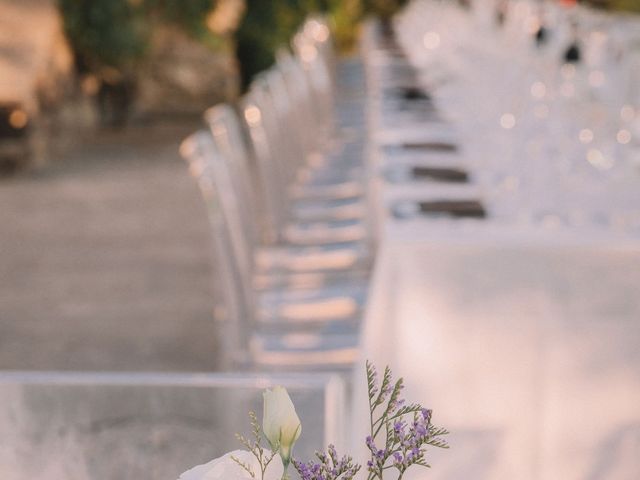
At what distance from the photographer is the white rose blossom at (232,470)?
0.93 meters

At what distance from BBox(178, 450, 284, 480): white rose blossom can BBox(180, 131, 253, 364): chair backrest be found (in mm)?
1983

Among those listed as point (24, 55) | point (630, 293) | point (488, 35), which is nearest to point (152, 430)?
point (630, 293)

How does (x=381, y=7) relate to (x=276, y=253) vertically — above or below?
above

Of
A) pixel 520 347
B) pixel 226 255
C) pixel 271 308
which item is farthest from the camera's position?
pixel 271 308

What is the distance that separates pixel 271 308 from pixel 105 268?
233 centimetres

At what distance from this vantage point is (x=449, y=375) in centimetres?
227

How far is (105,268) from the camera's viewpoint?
18.2 feet

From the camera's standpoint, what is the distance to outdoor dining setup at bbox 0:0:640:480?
1.28m

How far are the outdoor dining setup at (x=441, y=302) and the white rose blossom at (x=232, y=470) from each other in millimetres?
99

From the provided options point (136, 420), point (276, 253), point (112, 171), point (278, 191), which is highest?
point (112, 171)

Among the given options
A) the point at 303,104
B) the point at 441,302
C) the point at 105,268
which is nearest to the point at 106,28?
the point at 303,104

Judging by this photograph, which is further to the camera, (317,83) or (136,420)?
(317,83)

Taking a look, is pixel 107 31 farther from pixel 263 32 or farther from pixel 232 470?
pixel 232 470

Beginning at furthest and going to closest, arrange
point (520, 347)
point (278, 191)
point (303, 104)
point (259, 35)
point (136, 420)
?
point (259, 35), point (303, 104), point (278, 191), point (520, 347), point (136, 420)
